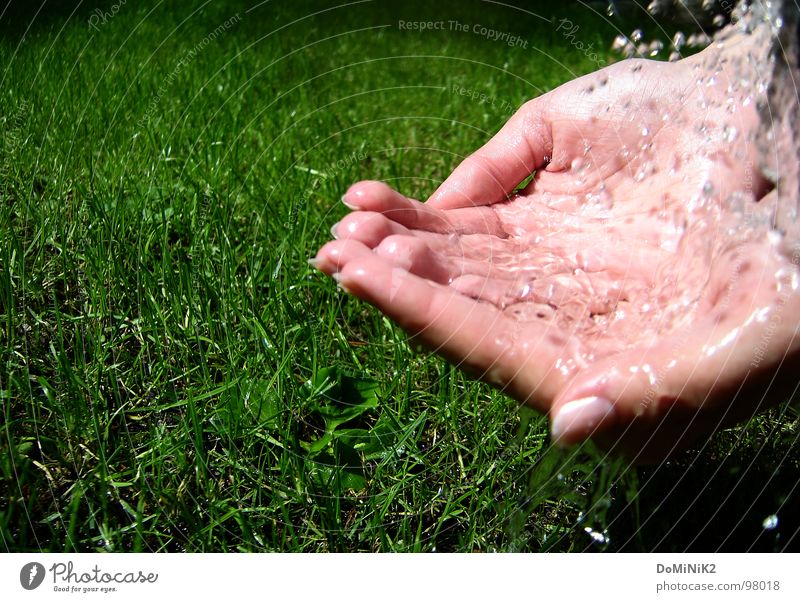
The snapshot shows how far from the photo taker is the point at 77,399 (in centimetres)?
90


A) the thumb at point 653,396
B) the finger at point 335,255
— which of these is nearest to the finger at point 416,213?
the finger at point 335,255

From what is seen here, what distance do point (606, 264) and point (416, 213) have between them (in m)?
0.27

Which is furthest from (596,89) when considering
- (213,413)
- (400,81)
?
(400,81)

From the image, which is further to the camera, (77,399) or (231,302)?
(231,302)

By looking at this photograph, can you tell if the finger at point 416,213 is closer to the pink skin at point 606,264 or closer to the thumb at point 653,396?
the pink skin at point 606,264

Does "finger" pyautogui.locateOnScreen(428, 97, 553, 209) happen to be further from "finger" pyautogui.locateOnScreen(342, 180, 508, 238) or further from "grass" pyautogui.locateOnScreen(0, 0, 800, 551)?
"grass" pyautogui.locateOnScreen(0, 0, 800, 551)

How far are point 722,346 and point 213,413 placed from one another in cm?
62

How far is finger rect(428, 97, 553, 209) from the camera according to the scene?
42.6 inches

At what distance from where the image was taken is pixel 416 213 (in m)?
0.98
